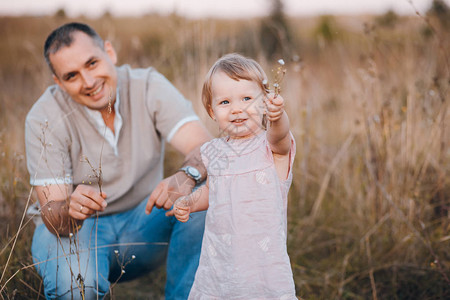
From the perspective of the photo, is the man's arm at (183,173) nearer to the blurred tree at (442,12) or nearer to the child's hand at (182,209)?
the child's hand at (182,209)

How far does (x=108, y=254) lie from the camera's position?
1.91 metres

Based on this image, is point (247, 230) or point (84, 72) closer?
point (247, 230)

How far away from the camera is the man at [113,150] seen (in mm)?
1834

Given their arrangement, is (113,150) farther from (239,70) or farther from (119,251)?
(239,70)

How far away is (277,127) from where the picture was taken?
45.3 inches

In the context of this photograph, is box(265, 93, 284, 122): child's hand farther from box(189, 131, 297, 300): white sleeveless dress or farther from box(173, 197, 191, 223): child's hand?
box(173, 197, 191, 223): child's hand

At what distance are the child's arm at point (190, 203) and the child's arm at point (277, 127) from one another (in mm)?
326

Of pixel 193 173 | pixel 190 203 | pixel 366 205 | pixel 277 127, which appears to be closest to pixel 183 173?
pixel 193 173

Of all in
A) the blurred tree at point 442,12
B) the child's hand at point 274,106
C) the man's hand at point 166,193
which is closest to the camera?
the child's hand at point 274,106

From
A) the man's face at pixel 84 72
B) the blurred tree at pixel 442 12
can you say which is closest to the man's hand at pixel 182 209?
the man's face at pixel 84 72

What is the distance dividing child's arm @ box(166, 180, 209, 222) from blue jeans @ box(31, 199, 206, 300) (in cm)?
42

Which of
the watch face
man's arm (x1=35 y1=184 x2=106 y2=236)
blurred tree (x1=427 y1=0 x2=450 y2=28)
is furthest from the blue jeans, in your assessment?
blurred tree (x1=427 y1=0 x2=450 y2=28)

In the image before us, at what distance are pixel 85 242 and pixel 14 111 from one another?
244 cm

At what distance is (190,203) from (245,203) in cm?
22
